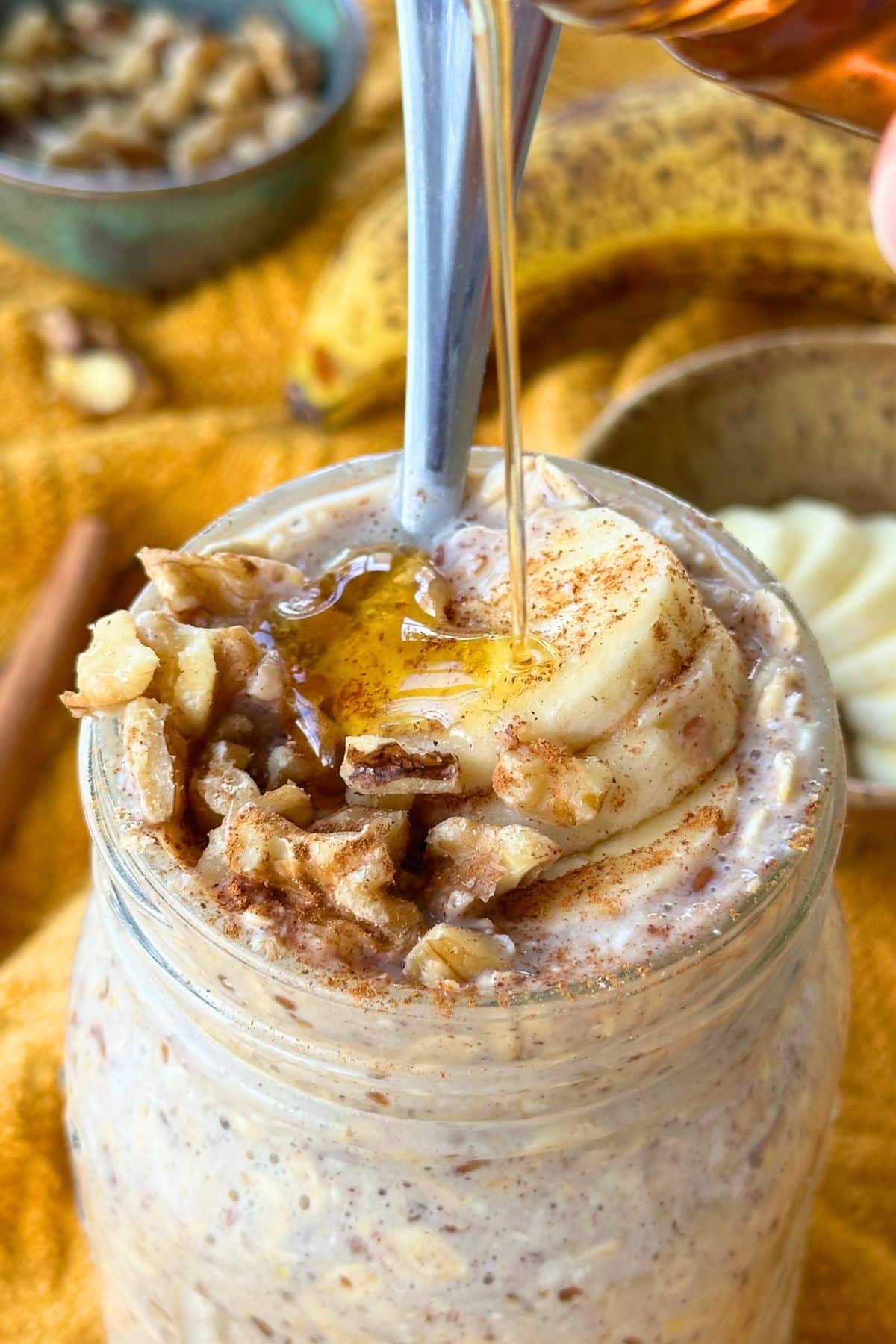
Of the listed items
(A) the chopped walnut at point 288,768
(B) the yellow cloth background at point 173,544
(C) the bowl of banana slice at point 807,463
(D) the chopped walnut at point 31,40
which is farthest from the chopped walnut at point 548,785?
(D) the chopped walnut at point 31,40

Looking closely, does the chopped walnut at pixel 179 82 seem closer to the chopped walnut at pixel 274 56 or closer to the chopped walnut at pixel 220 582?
the chopped walnut at pixel 274 56

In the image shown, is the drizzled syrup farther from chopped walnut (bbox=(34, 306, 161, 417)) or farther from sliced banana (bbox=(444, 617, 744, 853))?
chopped walnut (bbox=(34, 306, 161, 417))

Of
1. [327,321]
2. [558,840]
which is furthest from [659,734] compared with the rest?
[327,321]

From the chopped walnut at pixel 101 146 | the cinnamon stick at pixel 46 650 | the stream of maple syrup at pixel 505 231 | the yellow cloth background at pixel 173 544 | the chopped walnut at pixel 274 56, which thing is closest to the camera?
the stream of maple syrup at pixel 505 231

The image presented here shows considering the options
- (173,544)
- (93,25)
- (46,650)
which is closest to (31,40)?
(93,25)

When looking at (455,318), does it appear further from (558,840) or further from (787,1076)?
(787,1076)

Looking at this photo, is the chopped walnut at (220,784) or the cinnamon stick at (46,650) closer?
the chopped walnut at (220,784)
